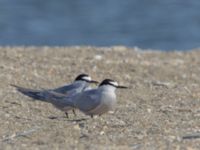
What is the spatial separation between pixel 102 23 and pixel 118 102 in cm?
1887

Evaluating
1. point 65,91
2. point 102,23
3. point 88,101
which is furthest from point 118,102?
point 102,23

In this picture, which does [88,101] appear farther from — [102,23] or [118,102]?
[102,23]

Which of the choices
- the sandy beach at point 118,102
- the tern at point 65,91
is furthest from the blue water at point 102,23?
the tern at point 65,91

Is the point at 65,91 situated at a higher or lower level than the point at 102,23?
lower

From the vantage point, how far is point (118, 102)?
11.4 metres

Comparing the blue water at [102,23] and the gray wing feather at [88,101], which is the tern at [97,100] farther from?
the blue water at [102,23]

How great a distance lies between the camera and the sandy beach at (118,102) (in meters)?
9.18

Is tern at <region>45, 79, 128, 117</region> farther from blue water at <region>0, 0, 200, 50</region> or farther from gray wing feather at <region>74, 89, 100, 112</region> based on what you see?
blue water at <region>0, 0, 200, 50</region>

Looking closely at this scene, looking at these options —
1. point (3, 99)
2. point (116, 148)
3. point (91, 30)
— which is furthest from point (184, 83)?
point (91, 30)

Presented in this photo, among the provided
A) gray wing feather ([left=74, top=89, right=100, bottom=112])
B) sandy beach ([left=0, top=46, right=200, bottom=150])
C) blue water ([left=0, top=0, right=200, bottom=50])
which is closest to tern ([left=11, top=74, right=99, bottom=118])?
sandy beach ([left=0, top=46, right=200, bottom=150])

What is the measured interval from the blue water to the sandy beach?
11.3 meters

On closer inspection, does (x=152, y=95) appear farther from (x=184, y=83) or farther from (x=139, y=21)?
(x=139, y=21)

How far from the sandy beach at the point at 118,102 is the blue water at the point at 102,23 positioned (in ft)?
37.1

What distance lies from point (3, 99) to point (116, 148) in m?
2.61
